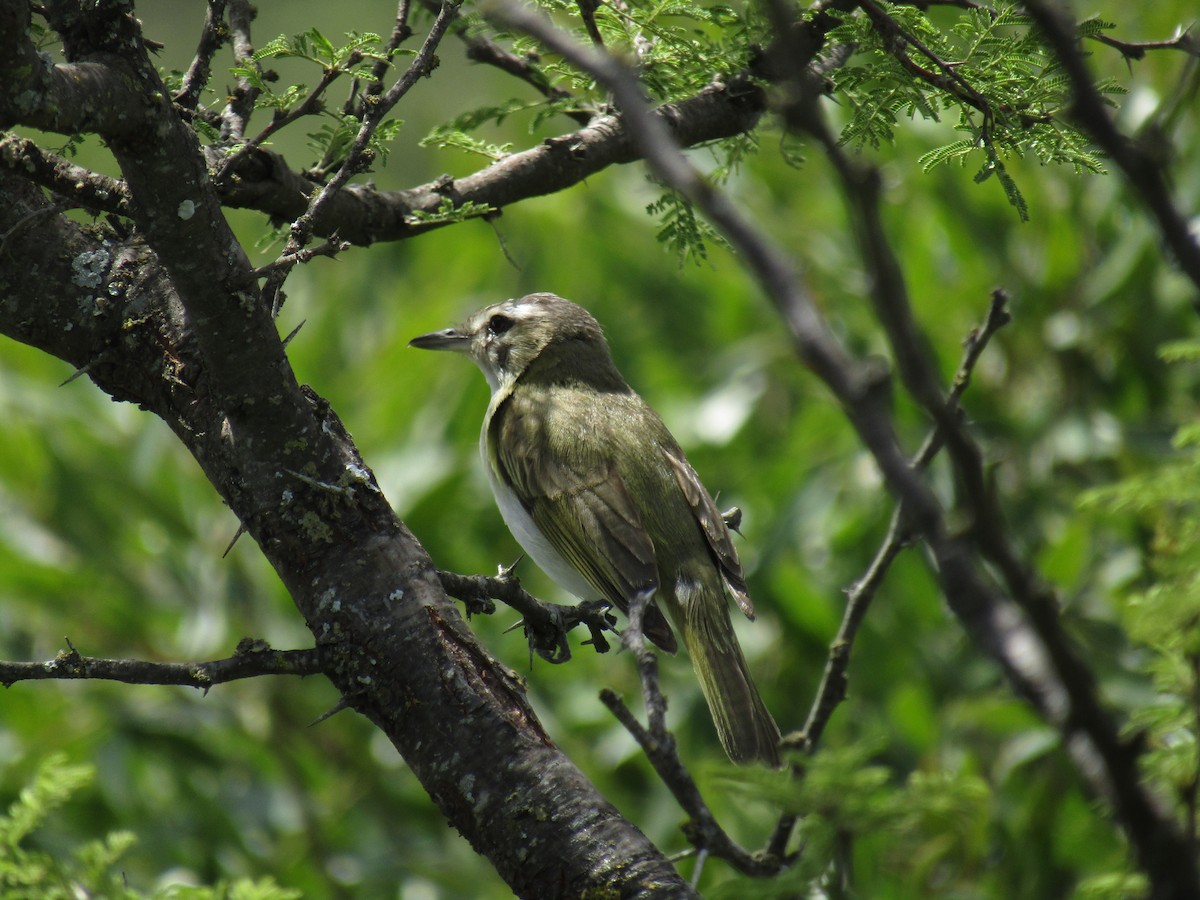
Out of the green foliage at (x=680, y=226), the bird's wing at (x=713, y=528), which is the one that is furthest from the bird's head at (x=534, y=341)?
the green foliage at (x=680, y=226)

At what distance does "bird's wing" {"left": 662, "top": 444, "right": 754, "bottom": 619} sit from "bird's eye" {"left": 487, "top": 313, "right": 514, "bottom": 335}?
1.04m

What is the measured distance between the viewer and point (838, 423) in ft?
17.6

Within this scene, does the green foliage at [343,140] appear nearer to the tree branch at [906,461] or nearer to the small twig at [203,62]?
the small twig at [203,62]

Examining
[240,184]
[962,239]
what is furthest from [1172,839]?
[962,239]

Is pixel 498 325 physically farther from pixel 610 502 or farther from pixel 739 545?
pixel 739 545

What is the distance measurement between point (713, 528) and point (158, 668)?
2.51 meters

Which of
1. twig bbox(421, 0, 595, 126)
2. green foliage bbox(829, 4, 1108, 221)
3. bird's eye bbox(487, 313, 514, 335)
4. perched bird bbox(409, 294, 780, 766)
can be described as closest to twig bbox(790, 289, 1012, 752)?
green foliage bbox(829, 4, 1108, 221)

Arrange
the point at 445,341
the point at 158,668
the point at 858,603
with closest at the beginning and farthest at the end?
the point at 158,668 → the point at 858,603 → the point at 445,341

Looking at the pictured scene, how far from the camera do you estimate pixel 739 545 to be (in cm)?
560

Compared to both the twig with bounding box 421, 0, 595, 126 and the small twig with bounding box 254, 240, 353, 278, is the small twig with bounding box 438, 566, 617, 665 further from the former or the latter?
the twig with bounding box 421, 0, 595, 126

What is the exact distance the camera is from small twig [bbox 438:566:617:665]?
2.54 metres

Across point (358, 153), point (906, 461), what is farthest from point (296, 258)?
point (906, 461)

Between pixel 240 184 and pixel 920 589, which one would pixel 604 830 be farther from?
pixel 920 589

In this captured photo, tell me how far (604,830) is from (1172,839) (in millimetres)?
1133
